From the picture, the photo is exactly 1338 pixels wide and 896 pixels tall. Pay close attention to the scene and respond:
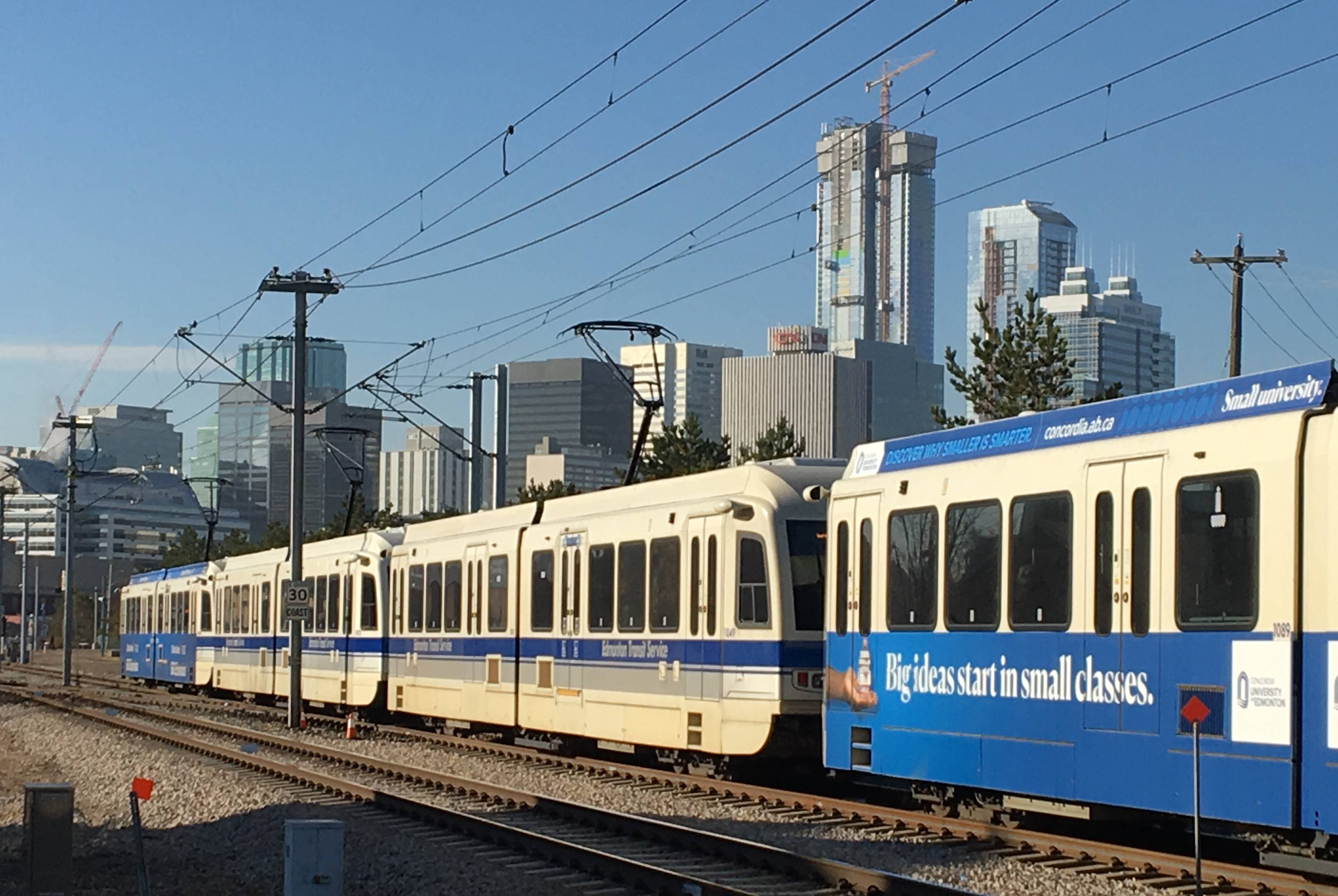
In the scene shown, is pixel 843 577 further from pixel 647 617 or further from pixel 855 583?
pixel 647 617

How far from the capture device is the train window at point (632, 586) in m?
21.6

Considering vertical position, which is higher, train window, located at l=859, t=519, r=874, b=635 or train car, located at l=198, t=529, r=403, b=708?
train window, located at l=859, t=519, r=874, b=635

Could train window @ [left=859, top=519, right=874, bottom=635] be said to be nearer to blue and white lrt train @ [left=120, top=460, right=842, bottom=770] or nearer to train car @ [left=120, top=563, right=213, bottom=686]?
blue and white lrt train @ [left=120, top=460, right=842, bottom=770]

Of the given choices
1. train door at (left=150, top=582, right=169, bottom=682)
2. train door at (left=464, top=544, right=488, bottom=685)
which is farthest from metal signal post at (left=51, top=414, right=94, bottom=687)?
train door at (left=464, top=544, right=488, bottom=685)

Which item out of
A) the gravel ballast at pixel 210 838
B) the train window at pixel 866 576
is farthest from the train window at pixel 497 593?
the train window at pixel 866 576

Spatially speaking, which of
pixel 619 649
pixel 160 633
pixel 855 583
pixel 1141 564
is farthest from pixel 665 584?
pixel 160 633

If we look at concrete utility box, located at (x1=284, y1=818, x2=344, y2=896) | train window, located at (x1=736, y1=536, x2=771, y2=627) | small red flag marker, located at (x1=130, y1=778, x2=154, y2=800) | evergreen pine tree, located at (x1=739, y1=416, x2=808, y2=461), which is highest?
evergreen pine tree, located at (x1=739, y1=416, x2=808, y2=461)

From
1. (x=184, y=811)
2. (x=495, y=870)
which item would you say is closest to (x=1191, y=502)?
(x=495, y=870)

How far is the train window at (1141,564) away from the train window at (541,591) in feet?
40.8

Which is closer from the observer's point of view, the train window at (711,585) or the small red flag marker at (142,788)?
the small red flag marker at (142,788)

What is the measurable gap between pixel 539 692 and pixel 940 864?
11.8 metres

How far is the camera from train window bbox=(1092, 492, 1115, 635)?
43.0 ft

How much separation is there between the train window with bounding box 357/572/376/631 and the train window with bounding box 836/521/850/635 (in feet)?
56.4

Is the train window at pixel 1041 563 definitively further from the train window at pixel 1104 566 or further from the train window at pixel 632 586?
the train window at pixel 632 586
